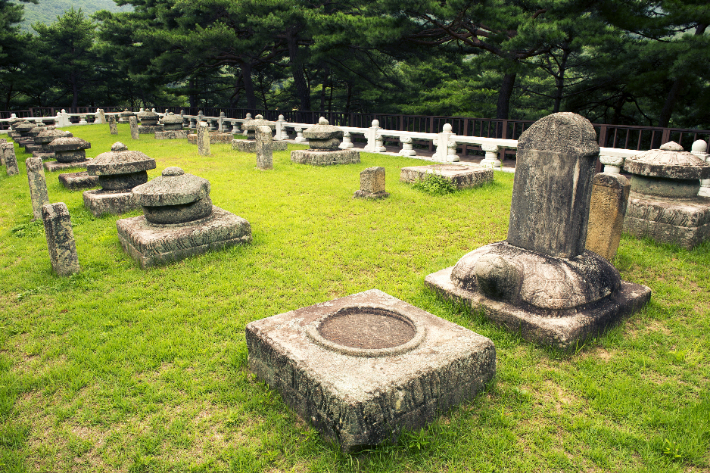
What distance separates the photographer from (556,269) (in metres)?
3.98

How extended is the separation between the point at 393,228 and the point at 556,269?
3.19m

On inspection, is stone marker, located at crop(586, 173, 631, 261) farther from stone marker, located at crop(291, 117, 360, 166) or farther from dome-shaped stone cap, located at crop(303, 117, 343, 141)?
dome-shaped stone cap, located at crop(303, 117, 343, 141)

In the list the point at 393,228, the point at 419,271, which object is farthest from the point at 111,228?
the point at 419,271

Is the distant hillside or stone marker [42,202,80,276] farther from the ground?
the distant hillside

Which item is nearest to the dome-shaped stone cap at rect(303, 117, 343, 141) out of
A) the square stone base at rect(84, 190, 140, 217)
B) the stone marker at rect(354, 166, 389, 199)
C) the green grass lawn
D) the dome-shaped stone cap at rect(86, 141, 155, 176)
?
the stone marker at rect(354, 166, 389, 199)

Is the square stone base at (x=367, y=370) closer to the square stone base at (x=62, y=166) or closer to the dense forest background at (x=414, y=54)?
the dense forest background at (x=414, y=54)

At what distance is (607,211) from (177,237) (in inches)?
198

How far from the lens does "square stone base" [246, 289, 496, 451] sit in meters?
2.65

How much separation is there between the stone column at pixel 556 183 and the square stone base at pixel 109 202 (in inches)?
247

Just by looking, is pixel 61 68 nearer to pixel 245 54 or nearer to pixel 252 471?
pixel 245 54

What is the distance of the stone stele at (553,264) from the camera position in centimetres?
382

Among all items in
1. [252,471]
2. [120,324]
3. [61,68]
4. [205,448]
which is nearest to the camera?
[252,471]

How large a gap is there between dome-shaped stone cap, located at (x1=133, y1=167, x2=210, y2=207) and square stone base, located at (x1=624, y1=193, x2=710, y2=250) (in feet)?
19.3

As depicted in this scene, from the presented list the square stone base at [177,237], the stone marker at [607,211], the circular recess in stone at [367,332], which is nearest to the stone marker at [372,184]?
the square stone base at [177,237]
